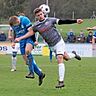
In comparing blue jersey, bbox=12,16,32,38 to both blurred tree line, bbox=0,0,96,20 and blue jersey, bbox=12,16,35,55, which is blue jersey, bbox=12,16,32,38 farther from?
blurred tree line, bbox=0,0,96,20

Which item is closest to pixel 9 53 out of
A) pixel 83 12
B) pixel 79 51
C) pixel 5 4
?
pixel 79 51

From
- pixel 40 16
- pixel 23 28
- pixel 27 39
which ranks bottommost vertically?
pixel 27 39

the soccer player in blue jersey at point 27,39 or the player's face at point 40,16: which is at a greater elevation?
the player's face at point 40,16

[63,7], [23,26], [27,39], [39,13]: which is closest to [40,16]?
[39,13]

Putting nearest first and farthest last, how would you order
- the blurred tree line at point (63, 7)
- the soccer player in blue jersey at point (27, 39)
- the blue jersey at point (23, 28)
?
1. the soccer player in blue jersey at point (27, 39)
2. the blue jersey at point (23, 28)
3. the blurred tree line at point (63, 7)

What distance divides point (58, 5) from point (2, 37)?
62.2 m

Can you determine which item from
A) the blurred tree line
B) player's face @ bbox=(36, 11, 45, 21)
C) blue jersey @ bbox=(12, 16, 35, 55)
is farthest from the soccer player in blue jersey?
the blurred tree line

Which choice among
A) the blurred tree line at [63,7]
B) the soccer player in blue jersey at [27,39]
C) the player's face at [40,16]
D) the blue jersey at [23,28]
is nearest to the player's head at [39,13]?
the player's face at [40,16]

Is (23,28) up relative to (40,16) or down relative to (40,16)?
down

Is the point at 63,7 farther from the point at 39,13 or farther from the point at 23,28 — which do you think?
the point at 39,13

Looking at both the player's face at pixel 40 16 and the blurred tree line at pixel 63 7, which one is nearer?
the player's face at pixel 40 16

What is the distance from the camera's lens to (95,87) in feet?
42.0

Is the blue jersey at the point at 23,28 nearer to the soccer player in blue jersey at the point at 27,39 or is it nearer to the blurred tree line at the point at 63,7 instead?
the soccer player in blue jersey at the point at 27,39

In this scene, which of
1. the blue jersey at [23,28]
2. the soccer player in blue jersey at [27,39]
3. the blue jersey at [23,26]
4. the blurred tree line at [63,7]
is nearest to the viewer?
the soccer player in blue jersey at [27,39]
